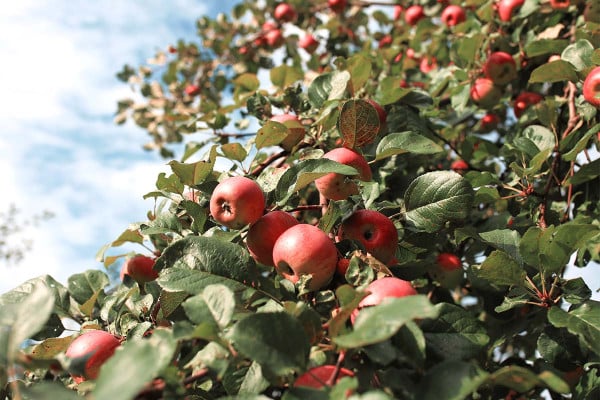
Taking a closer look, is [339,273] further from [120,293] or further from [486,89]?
[486,89]

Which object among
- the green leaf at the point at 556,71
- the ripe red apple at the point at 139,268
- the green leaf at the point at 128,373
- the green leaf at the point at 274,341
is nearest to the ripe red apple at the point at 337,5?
the green leaf at the point at 556,71

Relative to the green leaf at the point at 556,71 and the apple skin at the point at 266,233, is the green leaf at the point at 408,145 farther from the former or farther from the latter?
the green leaf at the point at 556,71

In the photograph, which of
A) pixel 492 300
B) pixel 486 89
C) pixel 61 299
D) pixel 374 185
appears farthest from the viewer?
pixel 486 89

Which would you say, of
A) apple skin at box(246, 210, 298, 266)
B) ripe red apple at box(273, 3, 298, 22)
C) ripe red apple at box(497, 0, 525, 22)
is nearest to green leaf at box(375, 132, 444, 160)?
apple skin at box(246, 210, 298, 266)

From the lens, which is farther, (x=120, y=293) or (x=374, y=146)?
(x=374, y=146)

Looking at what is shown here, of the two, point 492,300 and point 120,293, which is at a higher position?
point 120,293

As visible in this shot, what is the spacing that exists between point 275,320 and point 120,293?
0.77m

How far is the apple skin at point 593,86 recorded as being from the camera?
1309mm

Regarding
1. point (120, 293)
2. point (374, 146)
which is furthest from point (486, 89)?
point (120, 293)

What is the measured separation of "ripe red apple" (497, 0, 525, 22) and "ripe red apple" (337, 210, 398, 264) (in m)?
1.66

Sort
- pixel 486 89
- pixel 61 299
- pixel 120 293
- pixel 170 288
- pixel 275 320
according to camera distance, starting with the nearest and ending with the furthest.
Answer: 1. pixel 275 320
2. pixel 170 288
3. pixel 120 293
4. pixel 61 299
5. pixel 486 89

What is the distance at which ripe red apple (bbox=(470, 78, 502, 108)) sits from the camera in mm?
2105

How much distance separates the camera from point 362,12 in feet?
11.6

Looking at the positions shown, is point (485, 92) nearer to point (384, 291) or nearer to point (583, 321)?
point (583, 321)
